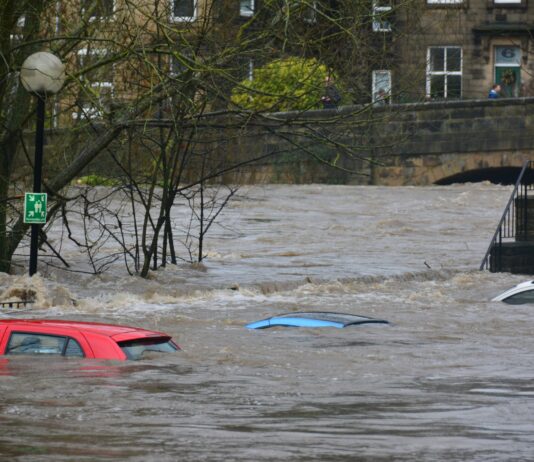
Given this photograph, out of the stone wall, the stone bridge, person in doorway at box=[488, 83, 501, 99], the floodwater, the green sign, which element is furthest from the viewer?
person in doorway at box=[488, 83, 501, 99]

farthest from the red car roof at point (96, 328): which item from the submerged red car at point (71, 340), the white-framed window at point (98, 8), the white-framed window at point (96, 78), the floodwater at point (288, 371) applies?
the white-framed window at point (96, 78)

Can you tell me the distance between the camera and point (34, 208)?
63.2ft

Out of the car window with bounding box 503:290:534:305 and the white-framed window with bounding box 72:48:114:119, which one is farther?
the white-framed window with bounding box 72:48:114:119

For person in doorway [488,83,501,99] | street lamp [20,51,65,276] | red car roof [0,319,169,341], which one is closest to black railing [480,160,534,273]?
street lamp [20,51,65,276]

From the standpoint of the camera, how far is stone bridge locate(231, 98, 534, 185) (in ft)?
154

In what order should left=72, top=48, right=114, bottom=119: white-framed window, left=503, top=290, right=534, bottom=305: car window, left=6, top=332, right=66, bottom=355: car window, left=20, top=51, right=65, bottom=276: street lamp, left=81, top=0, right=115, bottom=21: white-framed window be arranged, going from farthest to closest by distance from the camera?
left=72, top=48, right=114, bottom=119: white-framed window
left=81, top=0, right=115, bottom=21: white-framed window
left=503, top=290, right=534, bottom=305: car window
left=20, top=51, right=65, bottom=276: street lamp
left=6, top=332, right=66, bottom=355: car window

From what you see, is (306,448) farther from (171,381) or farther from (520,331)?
(520,331)

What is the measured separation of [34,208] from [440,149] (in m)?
30.2

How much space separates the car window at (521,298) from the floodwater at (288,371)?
0.12 m

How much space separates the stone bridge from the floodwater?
15.4 metres

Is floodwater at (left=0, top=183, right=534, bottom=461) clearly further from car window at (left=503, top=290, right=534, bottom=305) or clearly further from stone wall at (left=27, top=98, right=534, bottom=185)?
stone wall at (left=27, top=98, right=534, bottom=185)

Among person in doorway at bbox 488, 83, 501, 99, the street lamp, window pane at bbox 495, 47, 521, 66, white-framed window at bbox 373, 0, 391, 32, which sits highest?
window pane at bbox 495, 47, 521, 66

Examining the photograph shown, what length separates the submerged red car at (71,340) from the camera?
1311 cm

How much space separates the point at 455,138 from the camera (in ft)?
157
